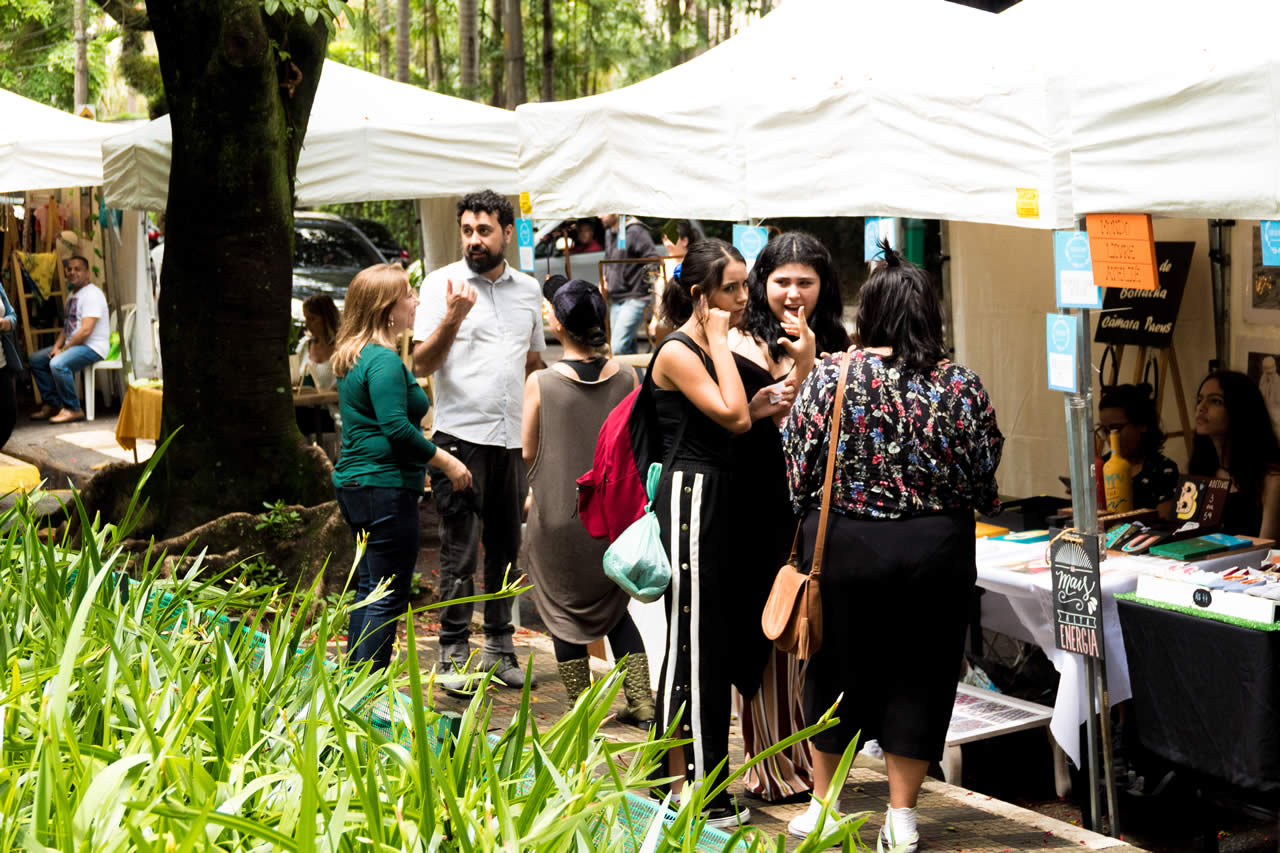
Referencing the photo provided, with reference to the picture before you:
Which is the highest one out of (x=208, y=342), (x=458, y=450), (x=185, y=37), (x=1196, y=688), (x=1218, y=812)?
(x=185, y=37)

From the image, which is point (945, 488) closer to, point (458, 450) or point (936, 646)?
point (936, 646)

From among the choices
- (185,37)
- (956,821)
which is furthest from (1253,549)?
(185,37)

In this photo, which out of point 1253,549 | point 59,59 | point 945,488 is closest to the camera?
point 945,488

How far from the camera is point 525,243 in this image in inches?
324

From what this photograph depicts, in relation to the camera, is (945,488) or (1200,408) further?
(1200,408)

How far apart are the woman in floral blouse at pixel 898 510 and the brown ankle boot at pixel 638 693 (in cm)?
131

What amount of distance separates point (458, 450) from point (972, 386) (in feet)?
8.18

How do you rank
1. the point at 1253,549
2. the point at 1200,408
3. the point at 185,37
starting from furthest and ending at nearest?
the point at 185,37 → the point at 1200,408 → the point at 1253,549

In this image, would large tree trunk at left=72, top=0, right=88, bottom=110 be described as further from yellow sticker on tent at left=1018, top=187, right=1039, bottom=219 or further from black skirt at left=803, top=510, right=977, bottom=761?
black skirt at left=803, top=510, right=977, bottom=761

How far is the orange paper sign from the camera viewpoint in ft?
13.0

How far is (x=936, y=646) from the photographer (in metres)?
4.01

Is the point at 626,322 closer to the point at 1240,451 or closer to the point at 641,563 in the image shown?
the point at 1240,451

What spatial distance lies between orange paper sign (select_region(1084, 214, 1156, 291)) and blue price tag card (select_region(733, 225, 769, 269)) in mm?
1663

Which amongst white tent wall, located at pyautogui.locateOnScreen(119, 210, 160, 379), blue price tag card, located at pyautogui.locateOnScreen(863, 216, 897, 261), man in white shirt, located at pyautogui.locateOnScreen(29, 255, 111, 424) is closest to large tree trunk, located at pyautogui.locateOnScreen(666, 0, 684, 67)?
man in white shirt, located at pyautogui.locateOnScreen(29, 255, 111, 424)
